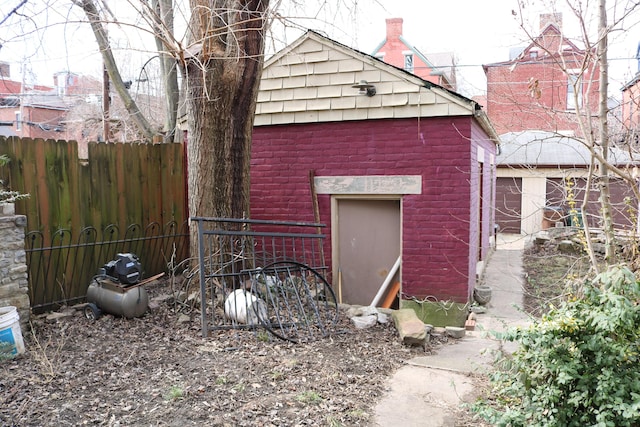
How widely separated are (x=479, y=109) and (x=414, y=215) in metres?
1.69

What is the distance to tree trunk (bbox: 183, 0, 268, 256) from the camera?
18.4 ft

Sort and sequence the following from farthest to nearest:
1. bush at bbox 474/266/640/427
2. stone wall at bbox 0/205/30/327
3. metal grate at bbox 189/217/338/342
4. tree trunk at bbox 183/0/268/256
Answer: tree trunk at bbox 183/0/268/256
metal grate at bbox 189/217/338/342
stone wall at bbox 0/205/30/327
bush at bbox 474/266/640/427

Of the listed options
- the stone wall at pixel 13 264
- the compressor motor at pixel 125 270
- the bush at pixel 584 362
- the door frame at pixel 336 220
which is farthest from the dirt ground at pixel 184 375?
the door frame at pixel 336 220

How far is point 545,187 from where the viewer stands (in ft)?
54.4

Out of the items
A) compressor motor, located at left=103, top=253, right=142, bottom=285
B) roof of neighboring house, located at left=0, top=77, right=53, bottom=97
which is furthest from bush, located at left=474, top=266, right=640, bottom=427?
roof of neighboring house, located at left=0, top=77, right=53, bottom=97

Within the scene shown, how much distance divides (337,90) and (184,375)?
4.77m

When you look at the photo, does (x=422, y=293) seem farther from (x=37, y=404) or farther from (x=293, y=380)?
(x=37, y=404)

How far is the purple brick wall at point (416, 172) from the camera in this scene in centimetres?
679

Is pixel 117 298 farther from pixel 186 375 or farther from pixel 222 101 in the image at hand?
pixel 222 101

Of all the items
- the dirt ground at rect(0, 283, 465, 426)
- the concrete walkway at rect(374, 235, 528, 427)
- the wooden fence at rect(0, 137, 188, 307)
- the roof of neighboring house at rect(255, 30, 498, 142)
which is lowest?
the concrete walkway at rect(374, 235, 528, 427)

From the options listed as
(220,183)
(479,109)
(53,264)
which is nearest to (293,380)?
(220,183)

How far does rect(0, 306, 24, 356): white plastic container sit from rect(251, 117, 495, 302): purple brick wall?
4.21 m

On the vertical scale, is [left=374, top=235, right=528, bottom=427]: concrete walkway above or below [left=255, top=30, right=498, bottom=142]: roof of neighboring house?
below

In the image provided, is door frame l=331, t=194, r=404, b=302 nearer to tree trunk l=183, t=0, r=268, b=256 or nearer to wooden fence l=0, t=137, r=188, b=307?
tree trunk l=183, t=0, r=268, b=256
